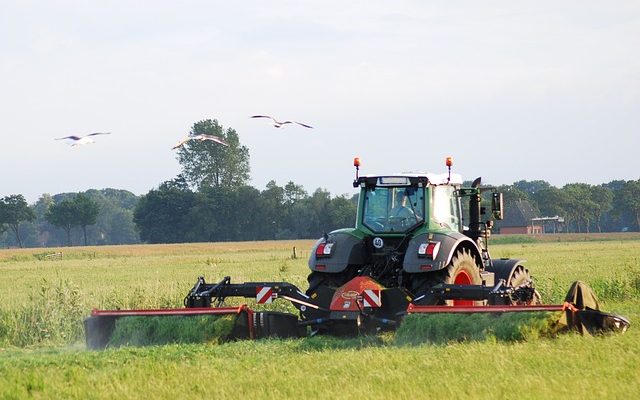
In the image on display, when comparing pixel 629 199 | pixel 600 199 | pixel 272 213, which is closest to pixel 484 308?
pixel 272 213

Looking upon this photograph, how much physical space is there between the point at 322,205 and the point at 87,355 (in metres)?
65.8

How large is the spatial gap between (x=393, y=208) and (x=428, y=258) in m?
1.53

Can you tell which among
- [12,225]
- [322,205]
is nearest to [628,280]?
[322,205]

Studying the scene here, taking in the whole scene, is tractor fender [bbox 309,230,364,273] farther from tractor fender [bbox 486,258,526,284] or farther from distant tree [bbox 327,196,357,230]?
distant tree [bbox 327,196,357,230]

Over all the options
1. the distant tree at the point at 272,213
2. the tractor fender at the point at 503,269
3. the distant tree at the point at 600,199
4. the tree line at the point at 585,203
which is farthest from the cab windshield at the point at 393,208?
the distant tree at the point at 600,199

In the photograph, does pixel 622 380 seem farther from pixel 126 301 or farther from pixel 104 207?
pixel 104 207

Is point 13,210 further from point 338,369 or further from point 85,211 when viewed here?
point 338,369

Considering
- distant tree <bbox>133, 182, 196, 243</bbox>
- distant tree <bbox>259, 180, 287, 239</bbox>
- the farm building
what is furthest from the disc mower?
the farm building

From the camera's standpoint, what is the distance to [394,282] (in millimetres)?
14352

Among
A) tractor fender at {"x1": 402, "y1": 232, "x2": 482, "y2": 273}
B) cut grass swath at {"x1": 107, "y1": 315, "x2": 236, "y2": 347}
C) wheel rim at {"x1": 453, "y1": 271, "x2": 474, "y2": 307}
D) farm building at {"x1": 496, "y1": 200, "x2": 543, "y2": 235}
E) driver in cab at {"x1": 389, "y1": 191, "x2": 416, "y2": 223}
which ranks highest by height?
farm building at {"x1": 496, "y1": 200, "x2": 543, "y2": 235}

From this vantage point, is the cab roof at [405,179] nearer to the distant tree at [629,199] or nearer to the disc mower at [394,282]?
the disc mower at [394,282]

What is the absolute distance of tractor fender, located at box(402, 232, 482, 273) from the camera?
13.5m

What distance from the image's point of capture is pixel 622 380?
9.04 m

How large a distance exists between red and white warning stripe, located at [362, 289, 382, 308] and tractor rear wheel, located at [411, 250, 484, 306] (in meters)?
0.57
